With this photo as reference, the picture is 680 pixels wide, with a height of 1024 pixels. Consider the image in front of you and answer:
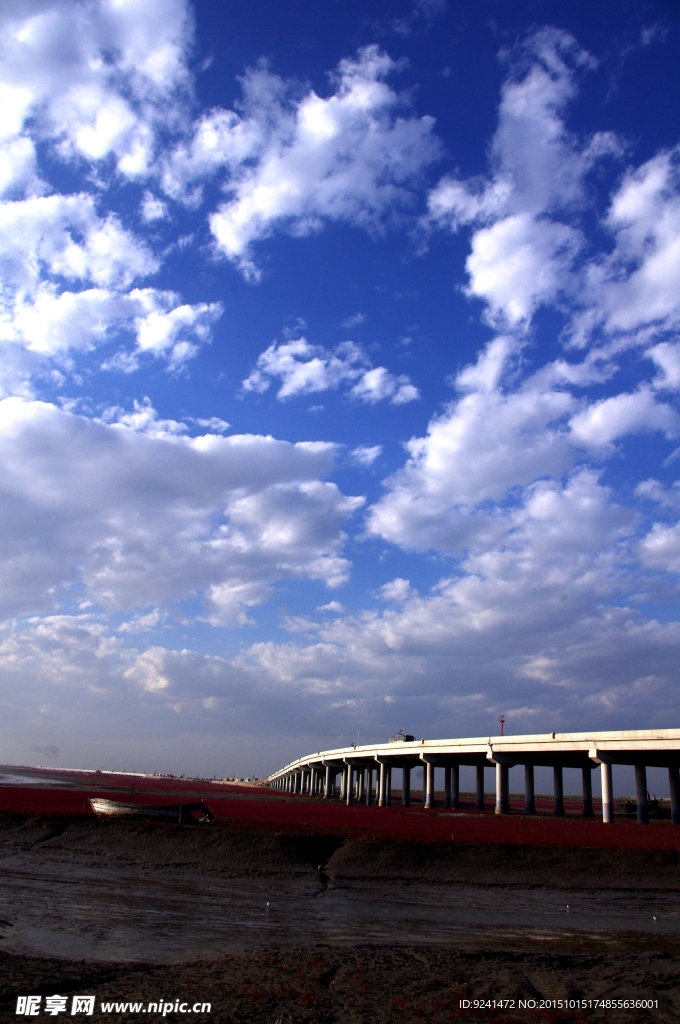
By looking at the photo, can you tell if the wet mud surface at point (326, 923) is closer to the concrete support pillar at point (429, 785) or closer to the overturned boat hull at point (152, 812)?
the overturned boat hull at point (152, 812)

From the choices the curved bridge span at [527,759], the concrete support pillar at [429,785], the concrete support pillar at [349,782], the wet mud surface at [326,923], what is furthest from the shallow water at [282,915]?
the concrete support pillar at [349,782]

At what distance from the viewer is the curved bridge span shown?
45281 mm

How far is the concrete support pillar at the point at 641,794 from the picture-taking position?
46.5 metres

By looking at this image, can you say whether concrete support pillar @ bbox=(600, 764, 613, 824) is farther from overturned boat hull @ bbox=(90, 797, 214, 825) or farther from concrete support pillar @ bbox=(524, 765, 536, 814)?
overturned boat hull @ bbox=(90, 797, 214, 825)

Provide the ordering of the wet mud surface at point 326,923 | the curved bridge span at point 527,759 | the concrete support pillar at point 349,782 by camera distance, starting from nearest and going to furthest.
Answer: the wet mud surface at point 326,923 < the curved bridge span at point 527,759 < the concrete support pillar at point 349,782

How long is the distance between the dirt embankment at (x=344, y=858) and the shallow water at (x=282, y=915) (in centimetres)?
127

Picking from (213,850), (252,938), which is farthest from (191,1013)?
(213,850)

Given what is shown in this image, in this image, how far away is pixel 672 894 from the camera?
21.9 m

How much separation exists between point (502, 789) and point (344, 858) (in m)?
39.9

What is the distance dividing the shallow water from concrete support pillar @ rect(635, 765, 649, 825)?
28041mm

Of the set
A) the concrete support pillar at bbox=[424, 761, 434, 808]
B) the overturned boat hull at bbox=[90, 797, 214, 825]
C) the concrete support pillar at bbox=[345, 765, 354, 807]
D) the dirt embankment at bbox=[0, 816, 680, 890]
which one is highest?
the overturned boat hull at bbox=[90, 797, 214, 825]

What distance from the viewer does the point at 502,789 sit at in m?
59.6

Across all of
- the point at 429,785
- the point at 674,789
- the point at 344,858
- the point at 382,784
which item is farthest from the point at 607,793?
the point at 382,784

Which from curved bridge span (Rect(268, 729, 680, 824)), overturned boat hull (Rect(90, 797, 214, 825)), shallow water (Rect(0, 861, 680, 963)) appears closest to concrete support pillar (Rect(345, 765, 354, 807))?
curved bridge span (Rect(268, 729, 680, 824))
